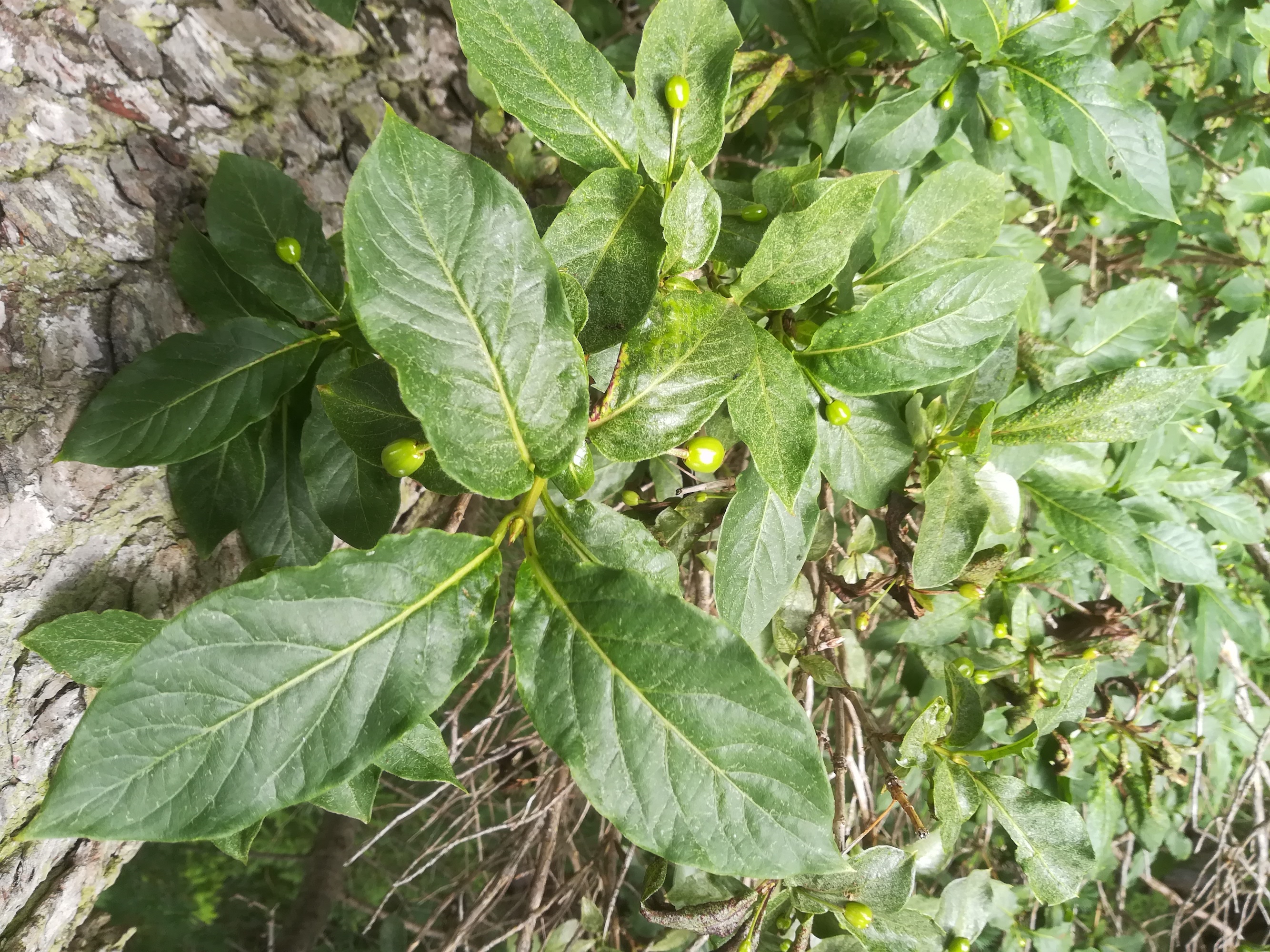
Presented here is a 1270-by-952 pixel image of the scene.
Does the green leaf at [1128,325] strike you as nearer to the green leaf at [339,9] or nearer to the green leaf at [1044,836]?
the green leaf at [1044,836]

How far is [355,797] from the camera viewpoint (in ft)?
2.75

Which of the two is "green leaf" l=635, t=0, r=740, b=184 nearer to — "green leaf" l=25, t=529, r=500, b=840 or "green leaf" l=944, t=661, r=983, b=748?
"green leaf" l=25, t=529, r=500, b=840

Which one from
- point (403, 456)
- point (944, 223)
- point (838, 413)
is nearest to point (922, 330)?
point (838, 413)

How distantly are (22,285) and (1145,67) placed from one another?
6.12ft

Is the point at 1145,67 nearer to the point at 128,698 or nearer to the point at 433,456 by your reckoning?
the point at 433,456

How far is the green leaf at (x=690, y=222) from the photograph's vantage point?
688 mm

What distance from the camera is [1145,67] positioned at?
4.62 feet

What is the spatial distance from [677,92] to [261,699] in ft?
2.16

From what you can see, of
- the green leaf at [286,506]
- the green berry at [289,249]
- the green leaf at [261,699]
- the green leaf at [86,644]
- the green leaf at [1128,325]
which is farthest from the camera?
the green leaf at [1128,325]

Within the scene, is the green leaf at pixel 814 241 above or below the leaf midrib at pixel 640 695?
above

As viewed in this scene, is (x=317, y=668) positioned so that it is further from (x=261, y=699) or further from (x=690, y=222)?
(x=690, y=222)

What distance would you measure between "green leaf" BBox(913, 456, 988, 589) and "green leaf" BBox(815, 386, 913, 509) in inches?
2.2

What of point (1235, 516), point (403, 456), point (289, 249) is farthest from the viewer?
point (1235, 516)

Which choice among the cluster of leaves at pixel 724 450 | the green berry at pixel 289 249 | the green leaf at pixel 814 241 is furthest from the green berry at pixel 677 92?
the green berry at pixel 289 249
